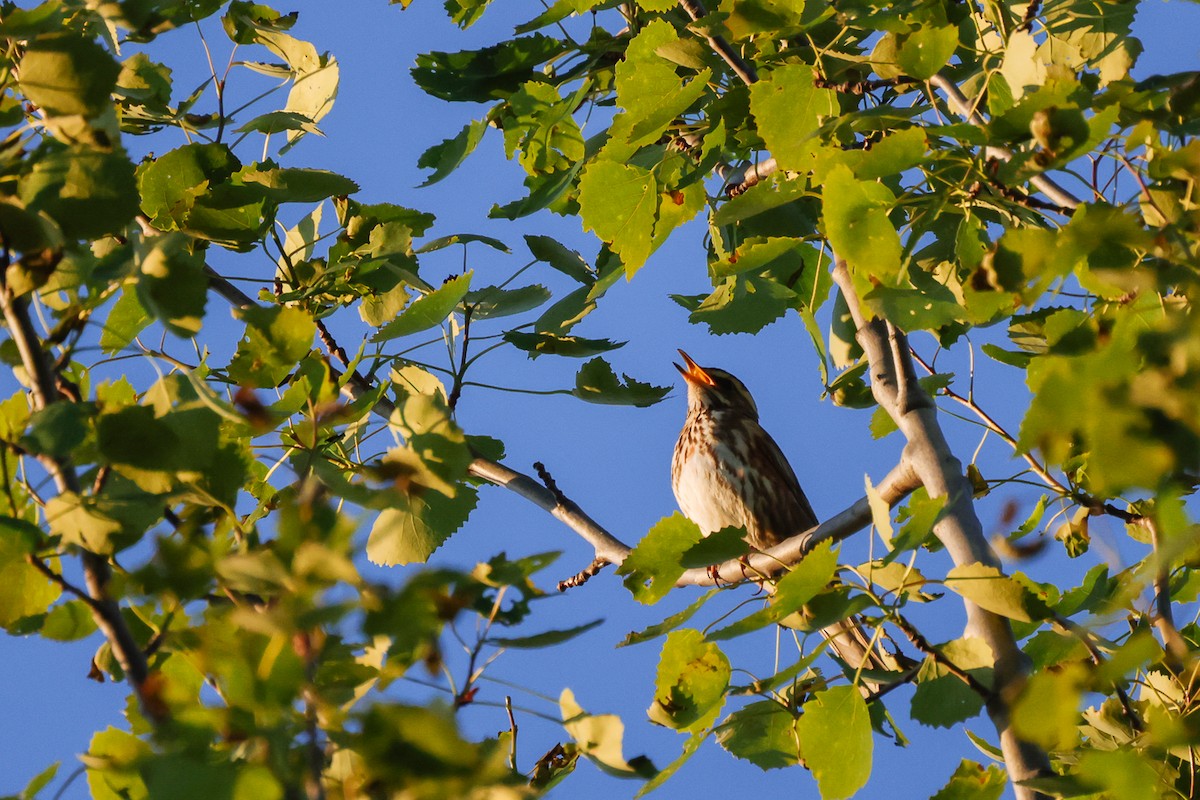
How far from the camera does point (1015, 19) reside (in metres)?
3.57

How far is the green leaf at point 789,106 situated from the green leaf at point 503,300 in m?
0.96

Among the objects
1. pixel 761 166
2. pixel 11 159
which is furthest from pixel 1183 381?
→ pixel 761 166

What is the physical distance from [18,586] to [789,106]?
7.30 ft

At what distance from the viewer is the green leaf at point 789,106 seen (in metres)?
3.29

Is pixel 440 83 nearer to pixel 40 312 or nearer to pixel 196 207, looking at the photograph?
pixel 196 207

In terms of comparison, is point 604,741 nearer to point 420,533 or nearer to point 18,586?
point 18,586

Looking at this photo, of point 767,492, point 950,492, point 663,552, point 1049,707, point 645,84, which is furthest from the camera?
point 767,492

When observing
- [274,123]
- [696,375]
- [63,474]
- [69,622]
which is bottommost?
[69,622]

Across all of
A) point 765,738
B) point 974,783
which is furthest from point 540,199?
point 974,783

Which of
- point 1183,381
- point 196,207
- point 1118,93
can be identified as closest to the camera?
point 1183,381

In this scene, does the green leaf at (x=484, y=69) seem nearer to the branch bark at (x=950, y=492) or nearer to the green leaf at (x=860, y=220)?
the branch bark at (x=950, y=492)

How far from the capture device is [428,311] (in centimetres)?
320

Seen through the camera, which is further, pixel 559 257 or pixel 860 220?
pixel 559 257

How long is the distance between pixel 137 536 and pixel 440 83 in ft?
9.21
